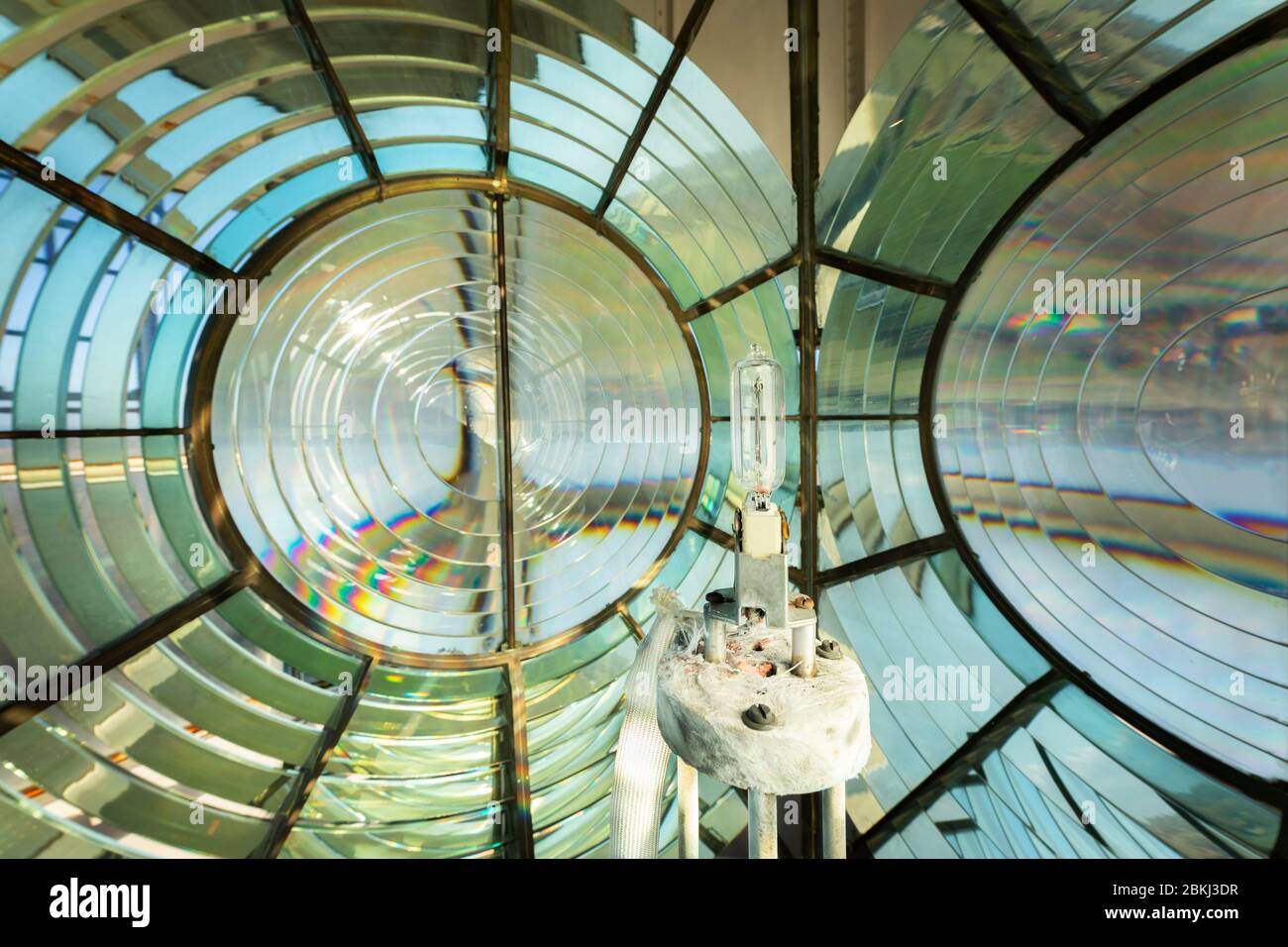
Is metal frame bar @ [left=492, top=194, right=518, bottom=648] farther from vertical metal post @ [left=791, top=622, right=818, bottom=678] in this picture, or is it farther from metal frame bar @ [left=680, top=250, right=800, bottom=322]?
vertical metal post @ [left=791, top=622, right=818, bottom=678]

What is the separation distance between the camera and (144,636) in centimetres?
319

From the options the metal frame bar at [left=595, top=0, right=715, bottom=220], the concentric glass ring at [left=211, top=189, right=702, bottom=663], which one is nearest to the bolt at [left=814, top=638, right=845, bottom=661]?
the concentric glass ring at [left=211, top=189, right=702, bottom=663]

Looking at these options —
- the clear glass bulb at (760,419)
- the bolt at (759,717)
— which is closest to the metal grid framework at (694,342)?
the clear glass bulb at (760,419)

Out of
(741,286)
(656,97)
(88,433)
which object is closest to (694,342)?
(741,286)

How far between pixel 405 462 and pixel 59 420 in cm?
176

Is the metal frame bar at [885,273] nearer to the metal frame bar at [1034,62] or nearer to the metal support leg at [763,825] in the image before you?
the metal frame bar at [1034,62]

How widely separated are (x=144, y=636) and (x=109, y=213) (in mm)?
2027

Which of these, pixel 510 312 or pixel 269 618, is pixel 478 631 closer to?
pixel 269 618

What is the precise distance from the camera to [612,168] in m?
3.91

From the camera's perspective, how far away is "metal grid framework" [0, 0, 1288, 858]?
2779mm

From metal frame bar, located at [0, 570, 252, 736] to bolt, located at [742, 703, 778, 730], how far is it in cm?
307

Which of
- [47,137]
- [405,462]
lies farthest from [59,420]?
[405,462]
